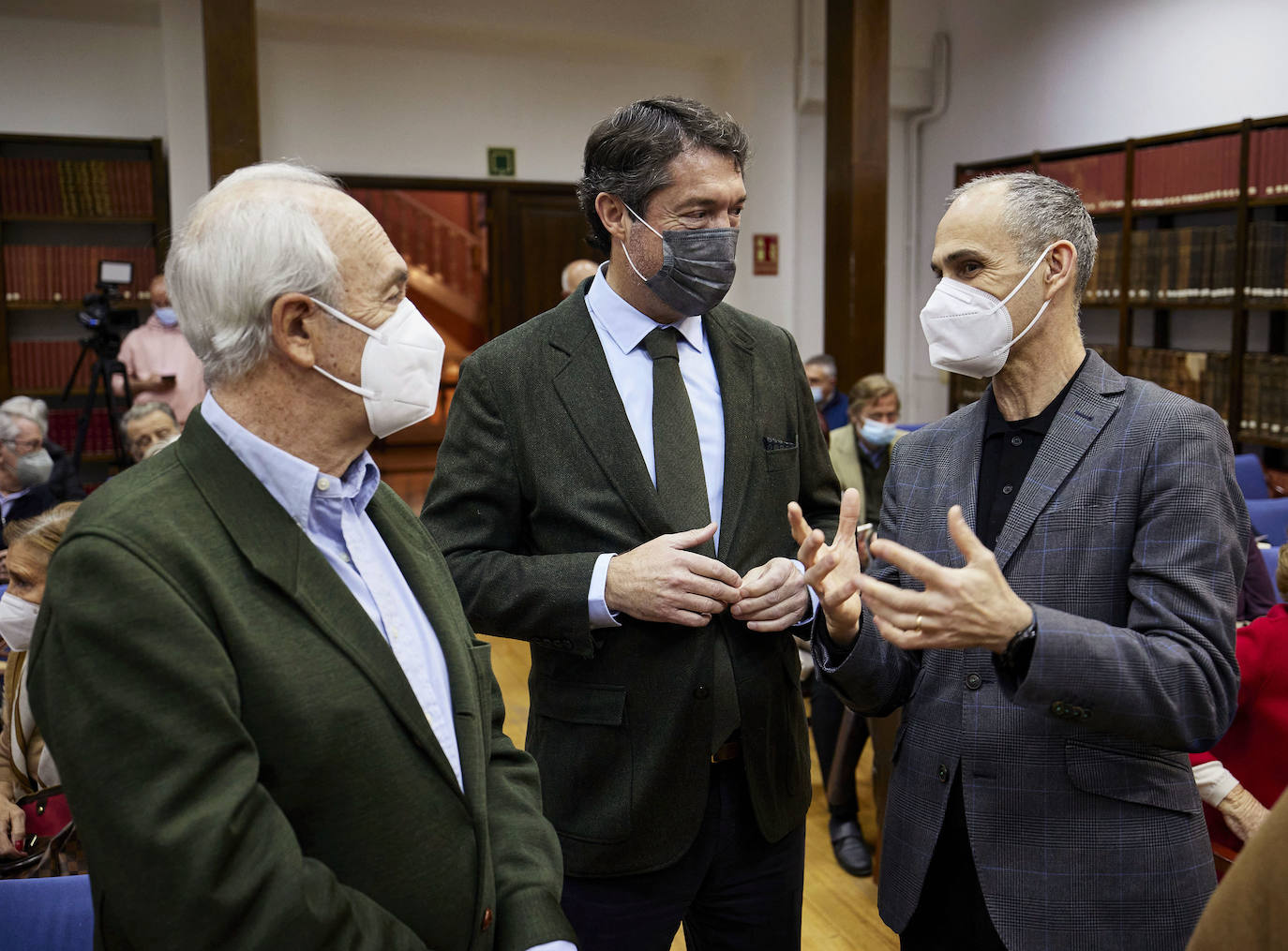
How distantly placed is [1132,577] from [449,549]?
1.01m

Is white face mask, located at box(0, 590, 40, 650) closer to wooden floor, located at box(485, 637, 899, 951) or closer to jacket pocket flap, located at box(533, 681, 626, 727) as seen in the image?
jacket pocket flap, located at box(533, 681, 626, 727)

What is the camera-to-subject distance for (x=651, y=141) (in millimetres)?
1709

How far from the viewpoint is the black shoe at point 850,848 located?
130 inches

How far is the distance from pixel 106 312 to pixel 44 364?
1.44 meters

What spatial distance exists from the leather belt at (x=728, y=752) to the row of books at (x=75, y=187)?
6.83m

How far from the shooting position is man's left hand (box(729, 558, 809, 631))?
1.59 m

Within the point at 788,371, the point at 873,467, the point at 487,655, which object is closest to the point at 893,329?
the point at 873,467

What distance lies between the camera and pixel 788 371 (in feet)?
6.15

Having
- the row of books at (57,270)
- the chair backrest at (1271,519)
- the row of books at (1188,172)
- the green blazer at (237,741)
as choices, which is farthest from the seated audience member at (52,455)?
the row of books at (1188,172)

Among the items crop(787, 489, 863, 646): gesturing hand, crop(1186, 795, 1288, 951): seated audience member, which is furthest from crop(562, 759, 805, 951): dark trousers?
crop(1186, 795, 1288, 951): seated audience member

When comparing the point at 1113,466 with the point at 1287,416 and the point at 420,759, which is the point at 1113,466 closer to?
the point at 420,759

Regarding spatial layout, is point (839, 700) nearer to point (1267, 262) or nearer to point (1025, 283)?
point (1025, 283)

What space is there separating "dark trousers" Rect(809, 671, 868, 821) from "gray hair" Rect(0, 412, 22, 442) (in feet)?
11.2

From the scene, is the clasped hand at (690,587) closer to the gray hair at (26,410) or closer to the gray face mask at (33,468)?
the gray face mask at (33,468)
